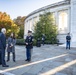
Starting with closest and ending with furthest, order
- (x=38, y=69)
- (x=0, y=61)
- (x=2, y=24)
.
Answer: (x=38, y=69) → (x=0, y=61) → (x=2, y=24)

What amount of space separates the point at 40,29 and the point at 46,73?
25633 mm

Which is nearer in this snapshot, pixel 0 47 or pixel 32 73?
pixel 32 73

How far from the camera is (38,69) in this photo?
10.8 m

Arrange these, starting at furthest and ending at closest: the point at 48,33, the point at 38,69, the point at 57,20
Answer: the point at 57,20 → the point at 48,33 → the point at 38,69

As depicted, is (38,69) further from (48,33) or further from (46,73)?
(48,33)

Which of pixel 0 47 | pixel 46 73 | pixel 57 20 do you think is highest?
pixel 57 20

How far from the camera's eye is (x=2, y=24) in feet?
173

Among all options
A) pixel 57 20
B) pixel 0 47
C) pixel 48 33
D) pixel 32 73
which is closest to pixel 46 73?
pixel 32 73

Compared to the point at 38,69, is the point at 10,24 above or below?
above

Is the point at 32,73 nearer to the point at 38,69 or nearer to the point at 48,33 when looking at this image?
the point at 38,69

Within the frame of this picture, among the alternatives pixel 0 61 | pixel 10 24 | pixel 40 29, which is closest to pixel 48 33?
pixel 40 29

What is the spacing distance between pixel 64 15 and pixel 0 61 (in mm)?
30006

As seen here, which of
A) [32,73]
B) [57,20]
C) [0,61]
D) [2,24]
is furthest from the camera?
[2,24]

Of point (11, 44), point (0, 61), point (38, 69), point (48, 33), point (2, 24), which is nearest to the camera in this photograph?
point (38, 69)
